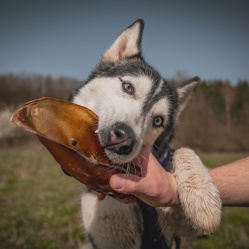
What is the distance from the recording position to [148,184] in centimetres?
193

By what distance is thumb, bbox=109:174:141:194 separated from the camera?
6.13ft

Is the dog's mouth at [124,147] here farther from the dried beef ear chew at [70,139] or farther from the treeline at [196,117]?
the treeline at [196,117]

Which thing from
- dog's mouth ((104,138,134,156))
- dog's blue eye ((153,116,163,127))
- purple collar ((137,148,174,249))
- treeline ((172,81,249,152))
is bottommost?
treeline ((172,81,249,152))

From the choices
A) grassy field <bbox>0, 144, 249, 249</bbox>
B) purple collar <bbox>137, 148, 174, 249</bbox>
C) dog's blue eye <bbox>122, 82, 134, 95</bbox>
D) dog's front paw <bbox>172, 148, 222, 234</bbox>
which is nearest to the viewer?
dog's front paw <bbox>172, 148, 222, 234</bbox>

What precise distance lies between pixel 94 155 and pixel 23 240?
105 inches

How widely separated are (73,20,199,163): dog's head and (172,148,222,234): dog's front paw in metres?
0.44

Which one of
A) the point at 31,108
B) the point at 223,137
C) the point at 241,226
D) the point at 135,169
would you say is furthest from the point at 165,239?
the point at 223,137

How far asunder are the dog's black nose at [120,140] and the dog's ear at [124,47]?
6.26 feet

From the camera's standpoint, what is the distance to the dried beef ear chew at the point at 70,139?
6.37ft

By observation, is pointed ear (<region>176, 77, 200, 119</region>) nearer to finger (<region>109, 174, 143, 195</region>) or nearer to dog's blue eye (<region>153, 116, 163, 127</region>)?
dog's blue eye (<region>153, 116, 163, 127</region>)

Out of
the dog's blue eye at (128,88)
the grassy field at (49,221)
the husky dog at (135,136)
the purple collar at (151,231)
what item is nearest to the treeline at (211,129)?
the grassy field at (49,221)

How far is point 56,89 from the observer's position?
119ft

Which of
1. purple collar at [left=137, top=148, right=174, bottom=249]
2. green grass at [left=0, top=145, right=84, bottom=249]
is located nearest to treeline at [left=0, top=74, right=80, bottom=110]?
green grass at [left=0, top=145, right=84, bottom=249]

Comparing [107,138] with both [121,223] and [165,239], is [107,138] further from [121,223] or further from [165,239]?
[165,239]
